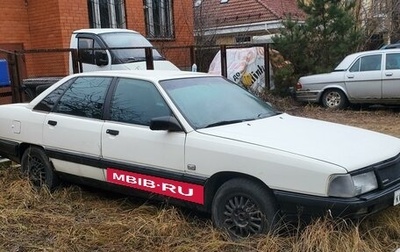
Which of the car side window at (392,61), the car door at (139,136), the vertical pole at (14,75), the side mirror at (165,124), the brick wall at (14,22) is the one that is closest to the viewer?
the side mirror at (165,124)

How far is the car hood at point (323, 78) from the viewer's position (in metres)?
12.0

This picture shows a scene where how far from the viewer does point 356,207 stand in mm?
3559

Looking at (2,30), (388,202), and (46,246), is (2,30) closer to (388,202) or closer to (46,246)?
(46,246)

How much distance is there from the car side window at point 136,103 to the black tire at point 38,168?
1.14m

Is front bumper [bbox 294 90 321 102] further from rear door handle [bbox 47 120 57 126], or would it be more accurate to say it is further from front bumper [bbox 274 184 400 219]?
front bumper [bbox 274 184 400 219]

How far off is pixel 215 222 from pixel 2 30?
32.6ft

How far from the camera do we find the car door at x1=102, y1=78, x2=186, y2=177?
172 inches

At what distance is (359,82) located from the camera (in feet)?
38.0

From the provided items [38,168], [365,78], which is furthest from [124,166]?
[365,78]

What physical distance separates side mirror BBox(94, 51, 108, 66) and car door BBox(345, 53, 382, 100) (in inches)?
225

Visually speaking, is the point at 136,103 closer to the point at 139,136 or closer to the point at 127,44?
the point at 139,136

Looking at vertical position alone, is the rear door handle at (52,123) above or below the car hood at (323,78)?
above

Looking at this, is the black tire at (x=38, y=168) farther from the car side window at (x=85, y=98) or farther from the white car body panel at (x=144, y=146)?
the white car body panel at (x=144, y=146)

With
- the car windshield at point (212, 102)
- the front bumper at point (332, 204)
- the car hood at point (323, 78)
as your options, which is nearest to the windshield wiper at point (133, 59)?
the car hood at point (323, 78)
